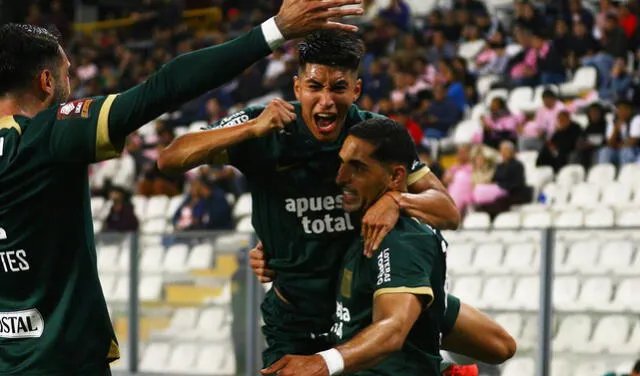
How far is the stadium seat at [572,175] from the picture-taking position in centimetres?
1370

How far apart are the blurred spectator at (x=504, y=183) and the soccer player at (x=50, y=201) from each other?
9.34 metres

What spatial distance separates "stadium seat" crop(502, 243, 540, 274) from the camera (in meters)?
9.31

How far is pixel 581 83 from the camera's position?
1609 centimetres

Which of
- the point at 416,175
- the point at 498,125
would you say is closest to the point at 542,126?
the point at 498,125

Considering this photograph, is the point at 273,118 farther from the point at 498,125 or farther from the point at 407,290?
the point at 498,125

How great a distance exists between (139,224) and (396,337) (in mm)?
12177

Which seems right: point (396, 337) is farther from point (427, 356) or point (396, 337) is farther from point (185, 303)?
point (185, 303)

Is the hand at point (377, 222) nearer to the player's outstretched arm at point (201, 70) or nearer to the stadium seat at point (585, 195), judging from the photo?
the player's outstretched arm at point (201, 70)

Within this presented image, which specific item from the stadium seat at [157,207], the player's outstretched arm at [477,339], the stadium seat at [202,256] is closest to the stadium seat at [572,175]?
the stadium seat at [202,256]

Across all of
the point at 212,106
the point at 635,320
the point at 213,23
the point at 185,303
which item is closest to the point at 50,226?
the point at 635,320

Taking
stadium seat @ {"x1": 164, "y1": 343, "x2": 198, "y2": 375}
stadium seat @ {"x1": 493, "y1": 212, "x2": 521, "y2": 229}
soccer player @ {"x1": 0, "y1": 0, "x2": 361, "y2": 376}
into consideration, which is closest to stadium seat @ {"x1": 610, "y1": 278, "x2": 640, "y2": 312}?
A: stadium seat @ {"x1": 493, "y1": 212, "x2": 521, "y2": 229}

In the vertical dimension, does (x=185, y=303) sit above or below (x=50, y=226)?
below

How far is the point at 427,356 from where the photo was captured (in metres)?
4.83

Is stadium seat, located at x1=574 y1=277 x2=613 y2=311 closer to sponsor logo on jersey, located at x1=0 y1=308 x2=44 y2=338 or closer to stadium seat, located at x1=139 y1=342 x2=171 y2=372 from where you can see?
stadium seat, located at x1=139 y1=342 x2=171 y2=372
